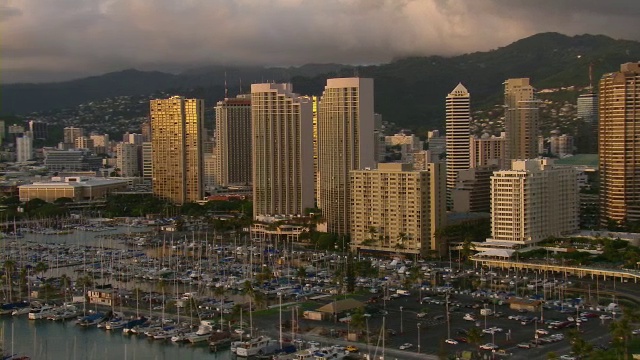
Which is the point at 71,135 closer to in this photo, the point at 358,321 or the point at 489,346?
the point at 358,321

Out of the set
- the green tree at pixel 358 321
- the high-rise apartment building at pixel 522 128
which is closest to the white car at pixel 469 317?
the green tree at pixel 358 321

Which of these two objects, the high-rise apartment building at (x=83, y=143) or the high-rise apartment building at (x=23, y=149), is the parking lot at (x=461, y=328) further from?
the high-rise apartment building at (x=83, y=143)

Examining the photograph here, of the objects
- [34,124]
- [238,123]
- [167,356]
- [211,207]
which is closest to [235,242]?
[211,207]

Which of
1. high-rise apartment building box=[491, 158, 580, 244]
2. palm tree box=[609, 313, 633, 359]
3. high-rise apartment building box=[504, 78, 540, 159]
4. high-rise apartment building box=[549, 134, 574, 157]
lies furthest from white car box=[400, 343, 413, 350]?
high-rise apartment building box=[549, 134, 574, 157]

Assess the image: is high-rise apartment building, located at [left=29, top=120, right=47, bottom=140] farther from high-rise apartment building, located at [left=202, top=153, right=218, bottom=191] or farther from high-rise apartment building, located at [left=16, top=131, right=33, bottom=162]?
high-rise apartment building, located at [left=202, top=153, right=218, bottom=191]

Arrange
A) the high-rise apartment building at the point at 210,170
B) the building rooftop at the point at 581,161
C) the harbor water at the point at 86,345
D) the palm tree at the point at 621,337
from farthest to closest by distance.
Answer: the high-rise apartment building at the point at 210,170, the building rooftop at the point at 581,161, the harbor water at the point at 86,345, the palm tree at the point at 621,337

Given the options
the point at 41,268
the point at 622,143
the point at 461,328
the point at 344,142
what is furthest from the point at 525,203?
the point at 41,268
